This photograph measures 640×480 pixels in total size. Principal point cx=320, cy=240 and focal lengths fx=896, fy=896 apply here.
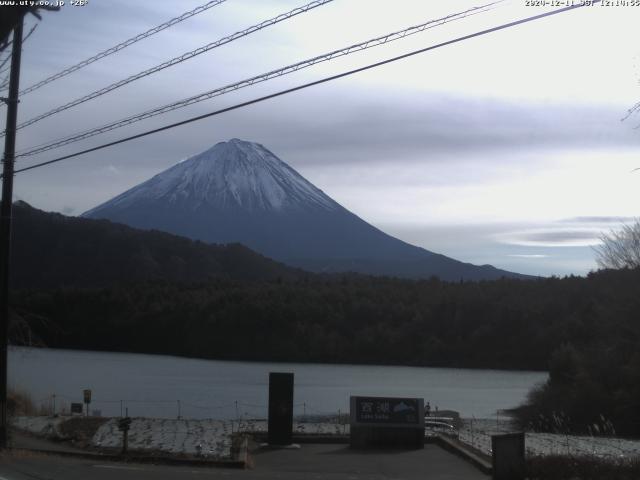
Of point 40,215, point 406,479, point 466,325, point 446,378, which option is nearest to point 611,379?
point 406,479

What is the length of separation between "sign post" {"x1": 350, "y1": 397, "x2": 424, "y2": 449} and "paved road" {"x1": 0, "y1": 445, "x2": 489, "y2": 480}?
22.4 inches

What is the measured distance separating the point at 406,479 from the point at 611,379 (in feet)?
74.3

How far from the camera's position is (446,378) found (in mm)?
77250

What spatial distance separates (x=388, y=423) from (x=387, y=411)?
0.30 meters

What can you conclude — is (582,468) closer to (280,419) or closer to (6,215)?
(280,419)

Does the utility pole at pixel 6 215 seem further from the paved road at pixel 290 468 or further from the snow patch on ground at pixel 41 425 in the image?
the snow patch on ground at pixel 41 425

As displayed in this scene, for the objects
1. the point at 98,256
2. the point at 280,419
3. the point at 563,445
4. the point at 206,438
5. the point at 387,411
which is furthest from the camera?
the point at 98,256

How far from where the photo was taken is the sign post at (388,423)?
819 inches

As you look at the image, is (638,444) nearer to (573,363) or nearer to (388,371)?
(573,363)

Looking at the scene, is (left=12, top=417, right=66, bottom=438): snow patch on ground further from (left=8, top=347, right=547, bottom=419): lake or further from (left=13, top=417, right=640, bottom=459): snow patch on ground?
(left=8, top=347, right=547, bottom=419): lake

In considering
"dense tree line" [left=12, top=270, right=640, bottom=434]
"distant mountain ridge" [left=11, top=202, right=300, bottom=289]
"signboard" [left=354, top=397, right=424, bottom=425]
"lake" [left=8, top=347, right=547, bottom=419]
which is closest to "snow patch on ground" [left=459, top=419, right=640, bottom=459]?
"signboard" [left=354, top=397, right=424, bottom=425]

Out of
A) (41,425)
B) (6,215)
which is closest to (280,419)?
(6,215)

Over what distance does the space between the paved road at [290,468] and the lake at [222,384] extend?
849 inches

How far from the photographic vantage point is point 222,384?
6216 cm
